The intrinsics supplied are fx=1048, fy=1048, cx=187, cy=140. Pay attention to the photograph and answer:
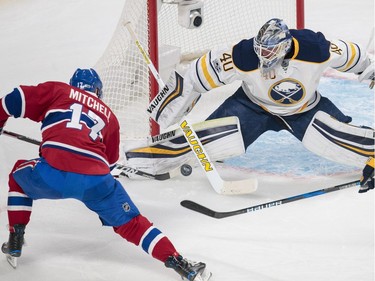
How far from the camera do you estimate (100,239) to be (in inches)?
154

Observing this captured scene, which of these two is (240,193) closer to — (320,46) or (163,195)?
(163,195)

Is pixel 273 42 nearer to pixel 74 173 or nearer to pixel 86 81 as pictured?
pixel 86 81

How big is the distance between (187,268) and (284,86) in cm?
100

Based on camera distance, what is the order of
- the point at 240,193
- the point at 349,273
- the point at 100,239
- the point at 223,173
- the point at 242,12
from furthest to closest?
the point at 242,12, the point at 223,173, the point at 240,193, the point at 100,239, the point at 349,273

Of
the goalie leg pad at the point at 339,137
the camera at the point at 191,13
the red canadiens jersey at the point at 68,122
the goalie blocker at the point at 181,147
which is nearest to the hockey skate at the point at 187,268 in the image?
the red canadiens jersey at the point at 68,122

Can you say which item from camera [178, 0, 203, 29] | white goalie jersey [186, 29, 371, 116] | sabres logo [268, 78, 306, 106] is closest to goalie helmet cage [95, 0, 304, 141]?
camera [178, 0, 203, 29]

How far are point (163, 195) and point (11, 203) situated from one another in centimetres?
87

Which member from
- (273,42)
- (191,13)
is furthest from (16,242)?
(191,13)

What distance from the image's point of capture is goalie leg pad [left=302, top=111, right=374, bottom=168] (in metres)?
4.28

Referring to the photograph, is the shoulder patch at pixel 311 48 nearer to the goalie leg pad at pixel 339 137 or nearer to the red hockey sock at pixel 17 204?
the goalie leg pad at pixel 339 137

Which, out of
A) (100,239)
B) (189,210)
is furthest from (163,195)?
(100,239)

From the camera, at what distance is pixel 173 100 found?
4332 millimetres

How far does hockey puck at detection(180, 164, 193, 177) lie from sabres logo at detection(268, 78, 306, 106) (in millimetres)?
501

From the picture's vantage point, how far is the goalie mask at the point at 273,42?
13.0 ft
